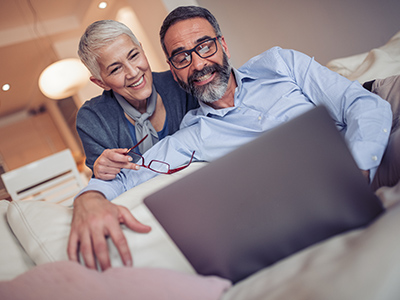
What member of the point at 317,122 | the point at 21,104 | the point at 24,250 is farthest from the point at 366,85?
the point at 21,104

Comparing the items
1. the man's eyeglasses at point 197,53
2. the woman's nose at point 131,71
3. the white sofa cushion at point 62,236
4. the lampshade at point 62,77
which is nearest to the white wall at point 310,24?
the lampshade at point 62,77

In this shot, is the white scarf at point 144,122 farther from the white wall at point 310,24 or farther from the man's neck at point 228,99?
the white wall at point 310,24

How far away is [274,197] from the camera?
501 mm

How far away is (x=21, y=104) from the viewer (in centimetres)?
618

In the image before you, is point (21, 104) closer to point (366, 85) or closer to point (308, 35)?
point (308, 35)

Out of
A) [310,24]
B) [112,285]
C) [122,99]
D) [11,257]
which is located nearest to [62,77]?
[122,99]

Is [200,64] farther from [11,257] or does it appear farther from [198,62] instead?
[11,257]

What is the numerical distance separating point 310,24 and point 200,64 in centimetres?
204

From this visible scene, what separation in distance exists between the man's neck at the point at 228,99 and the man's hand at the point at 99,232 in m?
0.81

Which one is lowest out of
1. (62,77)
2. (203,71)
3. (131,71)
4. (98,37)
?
(203,71)

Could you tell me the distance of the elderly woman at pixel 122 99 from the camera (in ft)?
4.62

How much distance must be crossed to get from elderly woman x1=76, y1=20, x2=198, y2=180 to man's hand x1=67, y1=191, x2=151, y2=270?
0.62 meters

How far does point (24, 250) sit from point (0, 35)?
4.21 m

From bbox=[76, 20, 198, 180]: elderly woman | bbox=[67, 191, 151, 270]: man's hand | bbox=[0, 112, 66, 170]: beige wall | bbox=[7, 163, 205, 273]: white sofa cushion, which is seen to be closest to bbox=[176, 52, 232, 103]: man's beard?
bbox=[76, 20, 198, 180]: elderly woman
